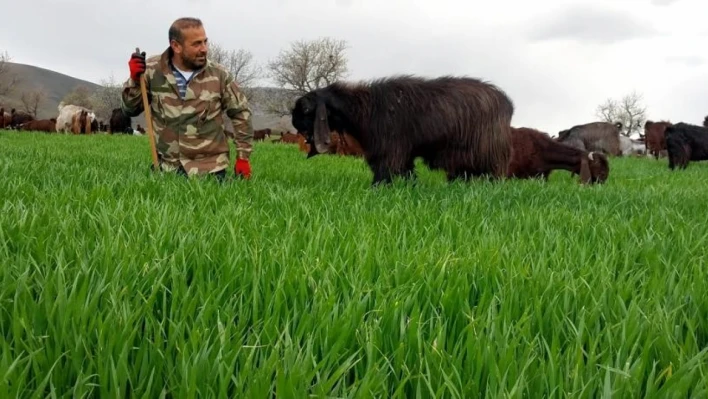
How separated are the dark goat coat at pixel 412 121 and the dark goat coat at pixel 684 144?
11.3 meters

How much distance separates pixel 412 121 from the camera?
6.14 metres

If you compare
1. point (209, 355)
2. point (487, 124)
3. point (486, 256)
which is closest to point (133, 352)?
point (209, 355)

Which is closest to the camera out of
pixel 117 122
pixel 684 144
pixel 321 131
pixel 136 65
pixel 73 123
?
pixel 136 65

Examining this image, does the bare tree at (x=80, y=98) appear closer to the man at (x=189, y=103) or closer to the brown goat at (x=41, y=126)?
the brown goat at (x=41, y=126)

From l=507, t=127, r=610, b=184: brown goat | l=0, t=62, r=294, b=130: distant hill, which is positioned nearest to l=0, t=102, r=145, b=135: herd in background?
l=507, t=127, r=610, b=184: brown goat

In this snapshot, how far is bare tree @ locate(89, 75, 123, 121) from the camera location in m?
82.9

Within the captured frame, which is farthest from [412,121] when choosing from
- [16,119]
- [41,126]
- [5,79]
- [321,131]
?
[5,79]

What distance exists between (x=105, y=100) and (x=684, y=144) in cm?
8540

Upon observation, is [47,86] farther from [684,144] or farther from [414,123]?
[414,123]

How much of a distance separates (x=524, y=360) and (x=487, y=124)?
17.7ft

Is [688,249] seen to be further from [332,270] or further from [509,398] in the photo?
[509,398]

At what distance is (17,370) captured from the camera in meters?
1.18

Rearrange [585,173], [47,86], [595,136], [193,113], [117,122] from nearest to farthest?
[193,113], [585,173], [595,136], [117,122], [47,86]

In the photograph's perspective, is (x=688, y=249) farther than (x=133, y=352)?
Yes
